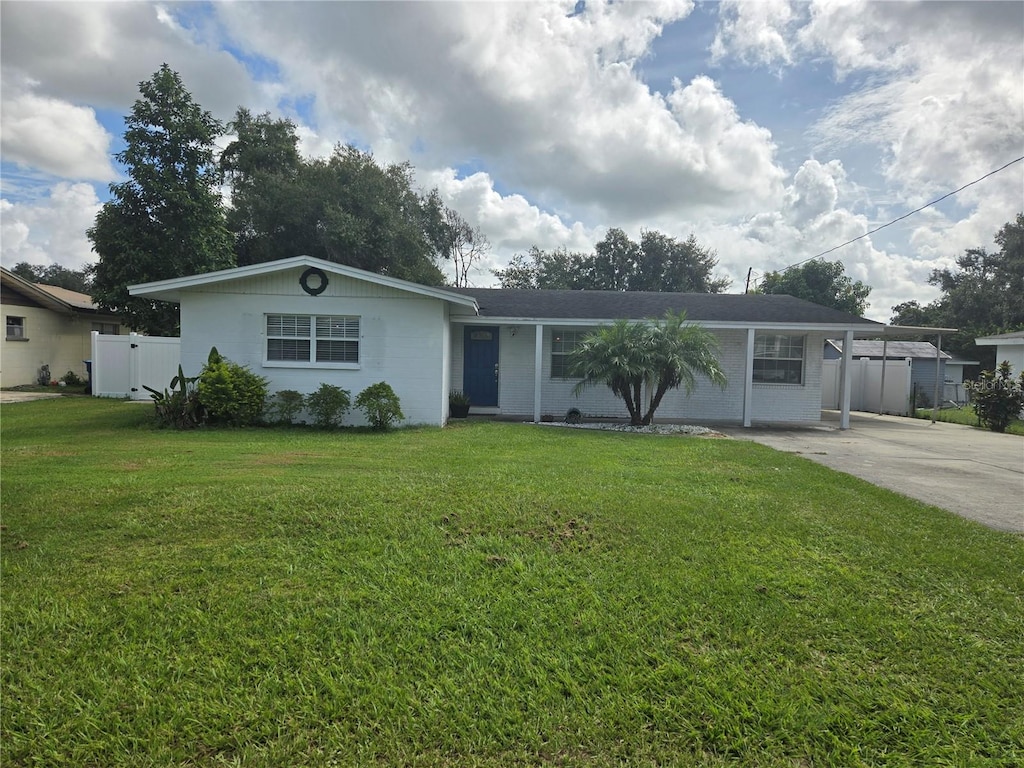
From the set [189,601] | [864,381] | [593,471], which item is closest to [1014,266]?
[864,381]

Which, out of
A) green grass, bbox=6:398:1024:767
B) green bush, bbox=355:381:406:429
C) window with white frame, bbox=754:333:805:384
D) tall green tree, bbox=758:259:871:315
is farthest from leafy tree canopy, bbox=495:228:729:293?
green grass, bbox=6:398:1024:767

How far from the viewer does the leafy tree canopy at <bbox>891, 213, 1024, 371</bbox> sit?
30.1 metres

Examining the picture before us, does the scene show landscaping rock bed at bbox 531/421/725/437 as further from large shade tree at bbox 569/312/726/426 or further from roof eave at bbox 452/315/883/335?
roof eave at bbox 452/315/883/335

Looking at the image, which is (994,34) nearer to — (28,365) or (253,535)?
(253,535)

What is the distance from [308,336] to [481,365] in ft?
14.4

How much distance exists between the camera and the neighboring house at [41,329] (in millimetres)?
19719

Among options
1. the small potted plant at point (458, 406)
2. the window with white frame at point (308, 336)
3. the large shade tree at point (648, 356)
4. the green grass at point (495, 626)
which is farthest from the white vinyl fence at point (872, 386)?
the green grass at point (495, 626)

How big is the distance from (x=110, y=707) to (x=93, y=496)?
3306 mm

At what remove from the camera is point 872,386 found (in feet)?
62.2

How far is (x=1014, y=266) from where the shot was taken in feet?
103

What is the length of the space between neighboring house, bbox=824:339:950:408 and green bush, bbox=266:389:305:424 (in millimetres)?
17639

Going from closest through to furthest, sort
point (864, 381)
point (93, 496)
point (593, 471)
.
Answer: point (93, 496) < point (593, 471) < point (864, 381)

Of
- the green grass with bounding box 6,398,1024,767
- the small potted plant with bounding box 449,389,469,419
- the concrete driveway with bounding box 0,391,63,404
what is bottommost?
the green grass with bounding box 6,398,1024,767

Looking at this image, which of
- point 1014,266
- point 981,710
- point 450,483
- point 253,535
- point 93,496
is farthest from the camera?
point 1014,266
